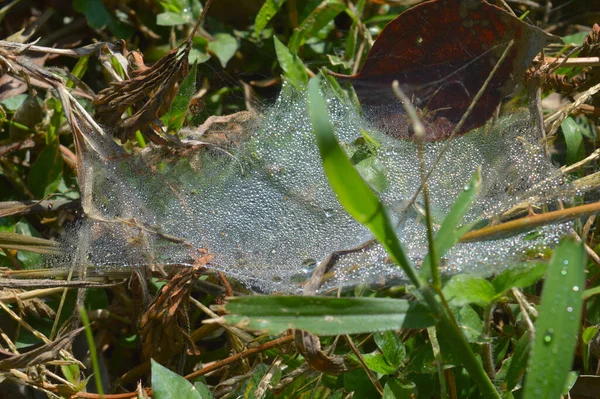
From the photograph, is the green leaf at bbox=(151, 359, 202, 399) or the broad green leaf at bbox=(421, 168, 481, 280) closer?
the broad green leaf at bbox=(421, 168, 481, 280)

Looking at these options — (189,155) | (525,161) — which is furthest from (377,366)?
(189,155)

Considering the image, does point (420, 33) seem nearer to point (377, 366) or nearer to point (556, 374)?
point (377, 366)

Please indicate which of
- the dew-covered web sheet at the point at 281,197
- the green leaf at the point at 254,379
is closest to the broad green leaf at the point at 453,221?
the dew-covered web sheet at the point at 281,197

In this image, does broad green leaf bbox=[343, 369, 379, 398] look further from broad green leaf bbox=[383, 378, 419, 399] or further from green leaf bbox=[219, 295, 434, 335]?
green leaf bbox=[219, 295, 434, 335]

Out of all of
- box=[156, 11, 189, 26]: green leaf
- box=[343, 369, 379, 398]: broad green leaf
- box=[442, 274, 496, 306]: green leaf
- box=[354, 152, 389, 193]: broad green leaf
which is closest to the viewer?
box=[442, 274, 496, 306]: green leaf

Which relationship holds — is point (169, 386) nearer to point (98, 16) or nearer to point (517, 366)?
point (517, 366)

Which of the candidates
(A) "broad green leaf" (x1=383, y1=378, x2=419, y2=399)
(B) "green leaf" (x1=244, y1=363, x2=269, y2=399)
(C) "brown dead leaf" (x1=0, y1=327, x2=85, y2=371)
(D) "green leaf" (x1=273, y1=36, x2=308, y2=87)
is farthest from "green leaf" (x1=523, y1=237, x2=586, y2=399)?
(D) "green leaf" (x1=273, y1=36, x2=308, y2=87)

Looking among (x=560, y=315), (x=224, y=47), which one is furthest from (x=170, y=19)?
(x=560, y=315)
